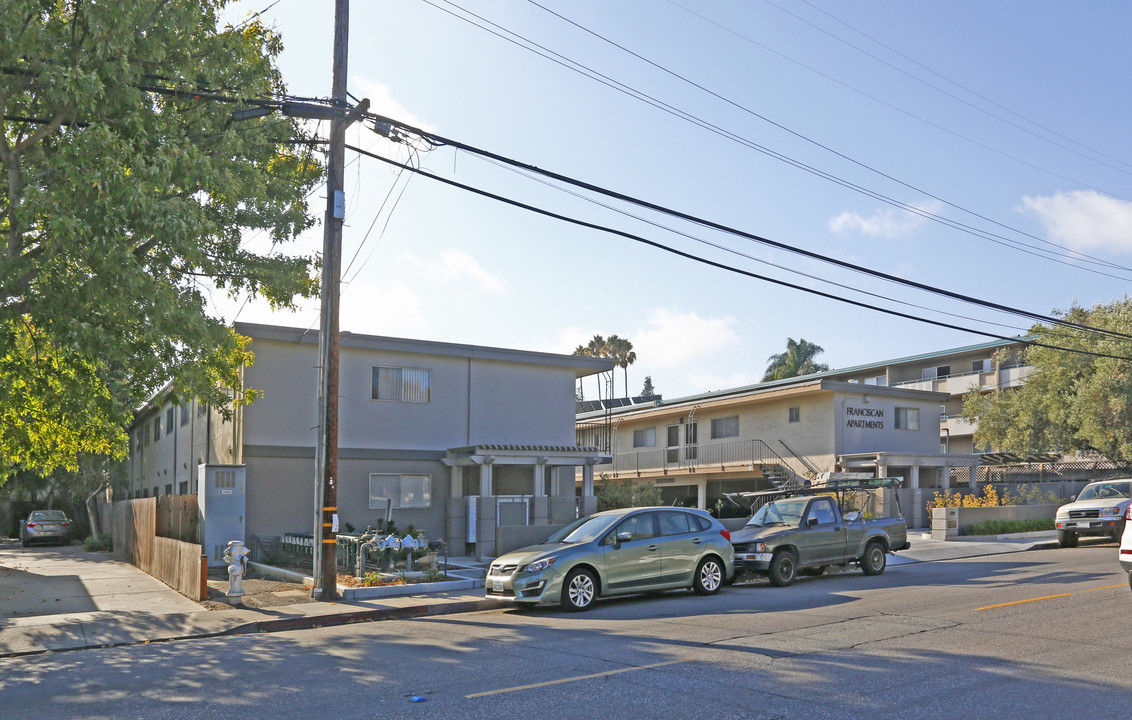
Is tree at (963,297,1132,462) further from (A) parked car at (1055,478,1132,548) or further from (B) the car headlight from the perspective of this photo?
(B) the car headlight

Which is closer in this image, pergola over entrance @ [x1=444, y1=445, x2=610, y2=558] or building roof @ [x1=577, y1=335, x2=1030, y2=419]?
pergola over entrance @ [x1=444, y1=445, x2=610, y2=558]

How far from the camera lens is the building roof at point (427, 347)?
22.2m

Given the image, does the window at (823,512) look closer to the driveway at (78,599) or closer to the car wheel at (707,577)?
the car wheel at (707,577)

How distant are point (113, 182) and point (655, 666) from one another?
8.68 meters

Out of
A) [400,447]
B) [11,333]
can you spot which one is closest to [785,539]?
[400,447]

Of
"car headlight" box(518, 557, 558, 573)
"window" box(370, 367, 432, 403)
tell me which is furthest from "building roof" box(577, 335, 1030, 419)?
"car headlight" box(518, 557, 558, 573)

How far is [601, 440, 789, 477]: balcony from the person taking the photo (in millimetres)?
36562

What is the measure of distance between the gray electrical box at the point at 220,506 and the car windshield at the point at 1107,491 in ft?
70.8

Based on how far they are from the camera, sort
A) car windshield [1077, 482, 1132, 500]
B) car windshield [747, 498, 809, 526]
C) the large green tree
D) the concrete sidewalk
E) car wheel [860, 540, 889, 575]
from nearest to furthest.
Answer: the large green tree → the concrete sidewalk → car windshield [747, 498, 809, 526] → car wheel [860, 540, 889, 575] → car windshield [1077, 482, 1132, 500]

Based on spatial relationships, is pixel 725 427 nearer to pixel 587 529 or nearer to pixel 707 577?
pixel 707 577

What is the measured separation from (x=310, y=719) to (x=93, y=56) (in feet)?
31.1

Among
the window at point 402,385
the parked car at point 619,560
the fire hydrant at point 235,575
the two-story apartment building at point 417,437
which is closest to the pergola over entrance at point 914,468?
Answer: the two-story apartment building at point 417,437

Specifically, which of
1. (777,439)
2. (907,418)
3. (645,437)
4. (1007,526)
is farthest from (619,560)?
(645,437)

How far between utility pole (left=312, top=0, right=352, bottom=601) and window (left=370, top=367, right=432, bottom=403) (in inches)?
351
